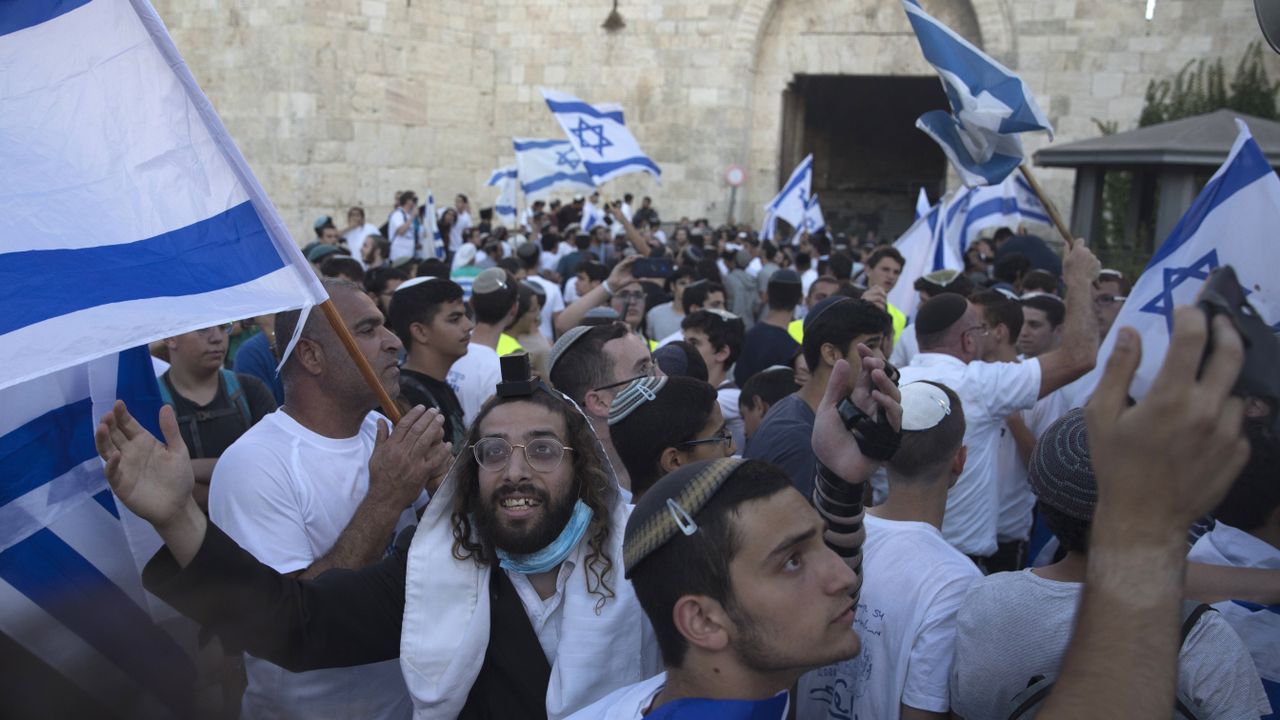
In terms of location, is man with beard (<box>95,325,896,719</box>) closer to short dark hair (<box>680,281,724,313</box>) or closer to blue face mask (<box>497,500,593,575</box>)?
blue face mask (<box>497,500,593,575</box>)

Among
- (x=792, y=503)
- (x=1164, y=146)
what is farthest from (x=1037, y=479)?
(x=1164, y=146)

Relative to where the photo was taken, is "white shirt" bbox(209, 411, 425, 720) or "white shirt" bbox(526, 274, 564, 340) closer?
"white shirt" bbox(209, 411, 425, 720)

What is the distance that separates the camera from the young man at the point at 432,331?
4156mm

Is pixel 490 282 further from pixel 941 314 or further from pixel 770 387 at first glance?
pixel 941 314

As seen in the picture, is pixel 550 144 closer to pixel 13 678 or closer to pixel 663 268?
pixel 663 268

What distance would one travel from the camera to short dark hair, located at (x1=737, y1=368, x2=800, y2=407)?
181 inches

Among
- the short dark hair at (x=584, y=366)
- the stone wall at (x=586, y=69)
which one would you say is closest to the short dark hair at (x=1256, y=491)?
the short dark hair at (x=584, y=366)

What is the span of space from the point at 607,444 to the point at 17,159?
5.87ft

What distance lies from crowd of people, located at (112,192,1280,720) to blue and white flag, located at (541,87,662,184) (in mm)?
8096

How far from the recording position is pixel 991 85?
4500 mm

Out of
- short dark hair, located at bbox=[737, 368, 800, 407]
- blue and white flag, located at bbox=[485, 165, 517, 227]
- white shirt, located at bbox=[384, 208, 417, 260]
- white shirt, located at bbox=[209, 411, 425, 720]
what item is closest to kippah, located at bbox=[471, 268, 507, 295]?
short dark hair, located at bbox=[737, 368, 800, 407]

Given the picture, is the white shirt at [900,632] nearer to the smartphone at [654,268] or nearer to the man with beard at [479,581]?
the man with beard at [479,581]

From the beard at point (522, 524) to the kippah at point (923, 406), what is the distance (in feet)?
2.94

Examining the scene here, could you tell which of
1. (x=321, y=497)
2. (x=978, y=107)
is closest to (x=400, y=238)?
(x=978, y=107)
